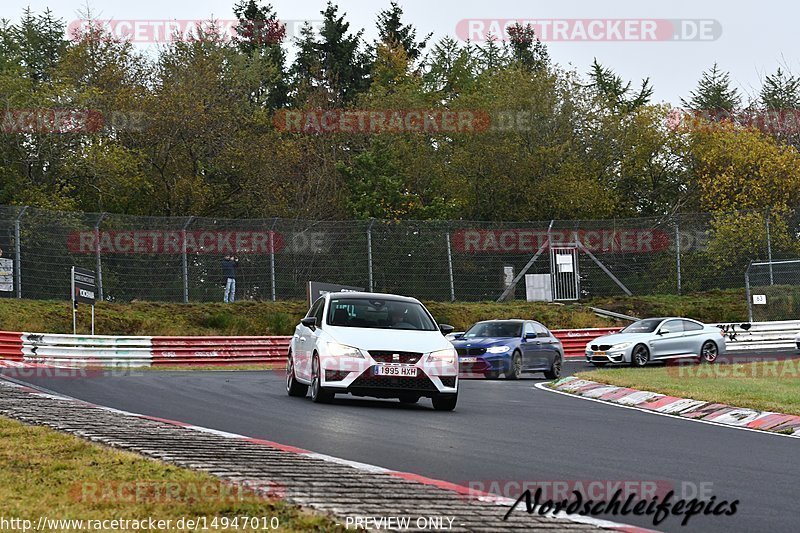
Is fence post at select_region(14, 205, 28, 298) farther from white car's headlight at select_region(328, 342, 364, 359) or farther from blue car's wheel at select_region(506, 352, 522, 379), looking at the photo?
white car's headlight at select_region(328, 342, 364, 359)

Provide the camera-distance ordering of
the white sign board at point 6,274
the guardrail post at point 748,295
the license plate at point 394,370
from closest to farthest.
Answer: the license plate at point 394,370 → the white sign board at point 6,274 → the guardrail post at point 748,295

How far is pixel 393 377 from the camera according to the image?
51.3 feet

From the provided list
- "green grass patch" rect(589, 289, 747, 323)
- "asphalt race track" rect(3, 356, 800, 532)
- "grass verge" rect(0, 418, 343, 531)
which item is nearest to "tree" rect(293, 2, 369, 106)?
"green grass patch" rect(589, 289, 747, 323)

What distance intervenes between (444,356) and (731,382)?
327 inches

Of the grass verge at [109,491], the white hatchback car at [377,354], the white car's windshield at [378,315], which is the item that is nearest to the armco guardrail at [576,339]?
the white car's windshield at [378,315]

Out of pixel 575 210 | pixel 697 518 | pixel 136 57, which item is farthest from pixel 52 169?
pixel 697 518

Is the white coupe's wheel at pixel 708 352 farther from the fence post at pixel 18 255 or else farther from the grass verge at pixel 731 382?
the fence post at pixel 18 255

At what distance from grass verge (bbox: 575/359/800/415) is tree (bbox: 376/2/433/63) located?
4936cm

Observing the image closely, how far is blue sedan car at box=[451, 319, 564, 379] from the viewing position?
2536cm

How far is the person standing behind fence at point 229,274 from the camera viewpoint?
110 feet

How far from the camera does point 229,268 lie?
33719mm

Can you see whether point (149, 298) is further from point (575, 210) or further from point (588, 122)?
point (588, 122)

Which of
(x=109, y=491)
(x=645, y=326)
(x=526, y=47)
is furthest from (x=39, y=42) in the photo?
(x=109, y=491)

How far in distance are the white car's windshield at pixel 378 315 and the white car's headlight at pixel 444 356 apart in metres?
0.87
